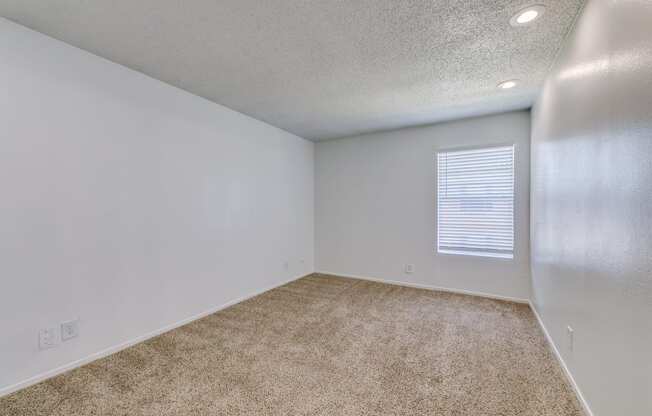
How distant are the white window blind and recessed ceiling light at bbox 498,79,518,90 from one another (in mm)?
1022

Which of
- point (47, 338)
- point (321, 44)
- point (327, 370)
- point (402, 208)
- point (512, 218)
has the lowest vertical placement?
point (327, 370)

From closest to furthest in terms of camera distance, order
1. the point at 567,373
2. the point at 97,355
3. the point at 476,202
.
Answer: the point at 567,373, the point at 97,355, the point at 476,202

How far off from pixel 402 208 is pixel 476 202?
0.99 m

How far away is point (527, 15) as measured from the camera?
5.61 feet

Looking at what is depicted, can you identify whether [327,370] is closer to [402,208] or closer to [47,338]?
[47,338]

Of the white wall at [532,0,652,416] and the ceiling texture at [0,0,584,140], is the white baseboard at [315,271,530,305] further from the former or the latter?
the ceiling texture at [0,0,584,140]

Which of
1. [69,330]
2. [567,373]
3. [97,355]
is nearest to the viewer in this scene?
[567,373]

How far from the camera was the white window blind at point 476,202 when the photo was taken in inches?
140

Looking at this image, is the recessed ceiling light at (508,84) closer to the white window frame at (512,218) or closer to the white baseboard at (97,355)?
the white window frame at (512,218)

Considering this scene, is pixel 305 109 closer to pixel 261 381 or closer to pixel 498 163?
pixel 498 163

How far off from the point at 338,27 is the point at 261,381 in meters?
2.45

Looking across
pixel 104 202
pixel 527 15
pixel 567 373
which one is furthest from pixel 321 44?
pixel 567 373

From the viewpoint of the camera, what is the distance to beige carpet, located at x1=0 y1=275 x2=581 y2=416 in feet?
5.52

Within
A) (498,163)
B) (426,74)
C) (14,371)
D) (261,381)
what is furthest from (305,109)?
(14,371)
